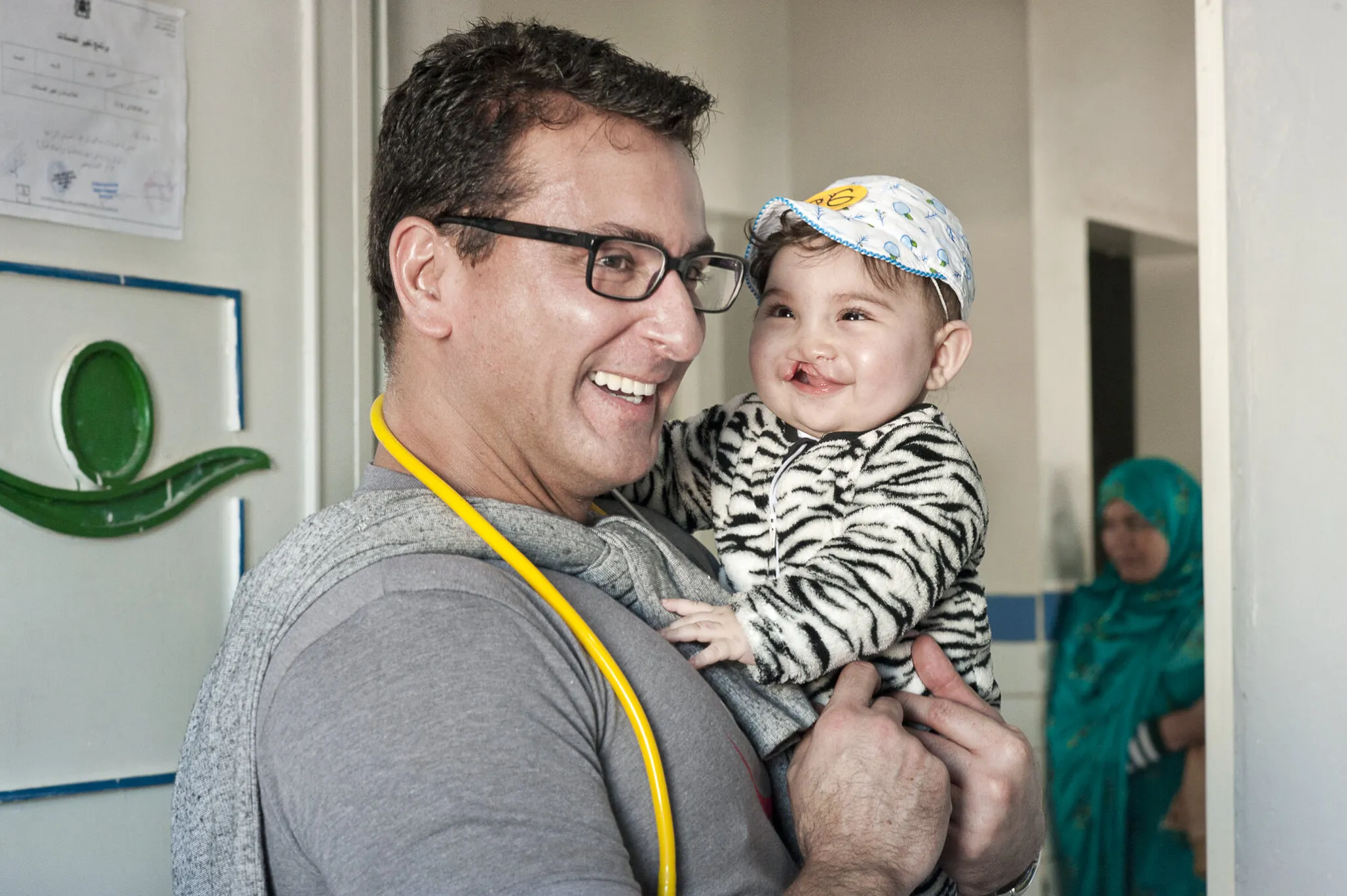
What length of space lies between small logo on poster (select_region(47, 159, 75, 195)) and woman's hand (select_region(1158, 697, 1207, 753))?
2.61 m

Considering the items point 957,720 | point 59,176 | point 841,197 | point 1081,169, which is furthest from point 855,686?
point 1081,169

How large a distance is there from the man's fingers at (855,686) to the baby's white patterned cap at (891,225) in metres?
0.47

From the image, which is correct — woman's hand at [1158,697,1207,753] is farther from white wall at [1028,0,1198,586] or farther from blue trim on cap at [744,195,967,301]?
blue trim on cap at [744,195,967,301]

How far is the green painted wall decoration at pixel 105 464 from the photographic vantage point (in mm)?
1828

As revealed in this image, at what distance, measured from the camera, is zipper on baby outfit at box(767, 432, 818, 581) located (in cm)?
141

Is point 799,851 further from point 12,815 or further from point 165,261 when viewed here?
point 165,261

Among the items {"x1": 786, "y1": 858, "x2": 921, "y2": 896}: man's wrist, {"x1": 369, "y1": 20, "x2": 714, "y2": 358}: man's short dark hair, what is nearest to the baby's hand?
{"x1": 786, "y1": 858, "x2": 921, "y2": 896}: man's wrist

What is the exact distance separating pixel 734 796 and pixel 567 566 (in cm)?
27

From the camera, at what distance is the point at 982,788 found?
124 cm

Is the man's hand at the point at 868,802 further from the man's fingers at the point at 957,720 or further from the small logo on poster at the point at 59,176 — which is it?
the small logo on poster at the point at 59,176

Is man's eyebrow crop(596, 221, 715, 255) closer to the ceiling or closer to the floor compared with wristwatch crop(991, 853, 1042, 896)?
closer to the ceiling

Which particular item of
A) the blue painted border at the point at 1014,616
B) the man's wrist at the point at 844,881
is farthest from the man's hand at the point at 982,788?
the blue painted border at the point at 1014,616

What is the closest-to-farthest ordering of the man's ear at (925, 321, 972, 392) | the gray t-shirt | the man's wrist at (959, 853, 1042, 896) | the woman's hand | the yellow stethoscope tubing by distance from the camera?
the gray t-shirt, the yellow stethoscope tubing, the man's wrist at (959, 853, 1042, 896), the man's ear at (925, 321, 972, 392), the woman's hand

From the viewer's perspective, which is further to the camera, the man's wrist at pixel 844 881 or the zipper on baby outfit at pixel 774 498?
the zipper on baby outfit at pixel 774 498
